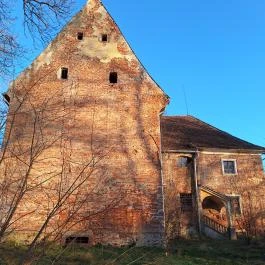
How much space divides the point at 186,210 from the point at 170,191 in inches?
52.9

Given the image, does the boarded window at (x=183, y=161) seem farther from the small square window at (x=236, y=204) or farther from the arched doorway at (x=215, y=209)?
the small square window at (x=236, y=204)

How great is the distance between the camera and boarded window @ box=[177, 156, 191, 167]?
867 inches

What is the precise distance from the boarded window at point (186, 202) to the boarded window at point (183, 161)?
176cm

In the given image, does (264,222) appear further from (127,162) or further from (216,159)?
(127,162)

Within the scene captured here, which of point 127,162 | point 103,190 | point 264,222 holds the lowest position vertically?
point 264,222

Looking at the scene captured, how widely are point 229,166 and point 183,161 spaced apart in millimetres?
2868

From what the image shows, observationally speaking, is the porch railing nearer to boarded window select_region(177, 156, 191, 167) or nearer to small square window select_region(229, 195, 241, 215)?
small square window select_region(229, 195, 241, 215)

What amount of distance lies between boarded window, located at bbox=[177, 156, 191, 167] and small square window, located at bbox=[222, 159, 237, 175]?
2.19 metres

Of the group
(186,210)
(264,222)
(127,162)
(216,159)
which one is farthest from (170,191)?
(127,162)

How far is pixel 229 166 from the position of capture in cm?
2264

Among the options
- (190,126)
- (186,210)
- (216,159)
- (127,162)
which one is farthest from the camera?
(190,126)

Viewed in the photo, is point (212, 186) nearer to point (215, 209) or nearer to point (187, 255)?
point (215, 209)

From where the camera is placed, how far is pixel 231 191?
72.2 ft

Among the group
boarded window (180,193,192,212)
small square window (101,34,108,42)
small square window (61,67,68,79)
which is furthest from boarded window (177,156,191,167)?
small square window (61,67,68,79)
